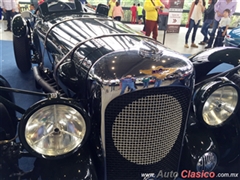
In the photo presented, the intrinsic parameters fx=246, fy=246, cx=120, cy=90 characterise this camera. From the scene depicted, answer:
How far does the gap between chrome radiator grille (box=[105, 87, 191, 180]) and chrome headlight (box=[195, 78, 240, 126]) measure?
0.76ft

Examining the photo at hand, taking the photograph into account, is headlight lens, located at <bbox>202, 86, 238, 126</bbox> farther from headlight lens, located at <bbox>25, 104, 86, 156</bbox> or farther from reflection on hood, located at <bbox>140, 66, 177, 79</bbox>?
headlight lens, located at <bbox>25, 104, 86, 156</bbox>

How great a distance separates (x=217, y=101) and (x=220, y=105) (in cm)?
4

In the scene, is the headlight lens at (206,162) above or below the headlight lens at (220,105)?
below

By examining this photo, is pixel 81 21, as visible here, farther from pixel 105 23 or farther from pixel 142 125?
pixel 142 125

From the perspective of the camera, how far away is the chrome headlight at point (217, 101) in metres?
1.82

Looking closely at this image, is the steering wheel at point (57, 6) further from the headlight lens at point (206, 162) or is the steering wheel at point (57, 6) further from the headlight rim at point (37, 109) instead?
the headlight lens at point (206, 162)

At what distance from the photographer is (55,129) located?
150 cm

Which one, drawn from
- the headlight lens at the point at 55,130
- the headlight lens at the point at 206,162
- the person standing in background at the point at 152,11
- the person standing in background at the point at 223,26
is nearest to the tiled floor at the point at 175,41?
the person standing in background at the point at 223,26

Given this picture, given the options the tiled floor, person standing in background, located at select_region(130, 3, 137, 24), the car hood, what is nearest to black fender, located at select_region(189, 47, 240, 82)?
the car hood

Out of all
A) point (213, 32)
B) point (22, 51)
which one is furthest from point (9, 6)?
point (213, 32)

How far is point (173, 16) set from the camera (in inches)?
363

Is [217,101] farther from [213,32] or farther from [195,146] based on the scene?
[213,32]

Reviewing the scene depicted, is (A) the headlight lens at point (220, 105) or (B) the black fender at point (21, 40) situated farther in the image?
(B) the black fender at point (21, 40)

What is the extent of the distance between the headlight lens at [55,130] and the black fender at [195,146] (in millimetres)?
863
